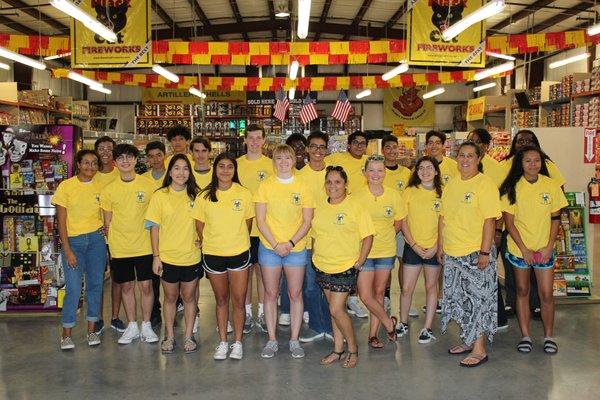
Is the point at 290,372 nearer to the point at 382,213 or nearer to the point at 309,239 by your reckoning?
the point at 309,239

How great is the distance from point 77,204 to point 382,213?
95.6 inches

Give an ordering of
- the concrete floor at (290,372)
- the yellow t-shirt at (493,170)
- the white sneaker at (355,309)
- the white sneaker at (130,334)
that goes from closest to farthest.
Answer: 1. the concrete floor at (290,372)
2. the white sneaker at (130,334)
3. the yellow t-shirt at (493,170)
4. the white sneaker at (355,309)

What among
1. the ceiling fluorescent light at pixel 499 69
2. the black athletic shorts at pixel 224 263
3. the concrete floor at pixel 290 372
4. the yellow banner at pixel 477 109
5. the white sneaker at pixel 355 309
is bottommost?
the concrete floor at pixel 290 372

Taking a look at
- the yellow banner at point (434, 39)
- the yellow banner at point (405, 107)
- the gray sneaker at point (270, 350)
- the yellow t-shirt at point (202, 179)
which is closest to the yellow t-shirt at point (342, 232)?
the gray sneaker at point (270, 350)

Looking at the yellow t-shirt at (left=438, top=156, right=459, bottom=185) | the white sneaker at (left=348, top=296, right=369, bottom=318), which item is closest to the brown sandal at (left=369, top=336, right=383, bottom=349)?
the white sneaker at (left=348, top=296, right=369, bottom=318)

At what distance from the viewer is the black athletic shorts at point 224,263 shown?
429cm

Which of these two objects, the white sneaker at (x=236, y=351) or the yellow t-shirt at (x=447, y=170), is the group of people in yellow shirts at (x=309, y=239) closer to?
the white sneaker at (x=236, y=351)

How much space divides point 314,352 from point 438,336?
3.66 feet

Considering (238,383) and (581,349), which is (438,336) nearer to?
(581,349)

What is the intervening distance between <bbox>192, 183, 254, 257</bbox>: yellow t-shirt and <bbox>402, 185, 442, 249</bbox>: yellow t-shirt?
1351 millimetres

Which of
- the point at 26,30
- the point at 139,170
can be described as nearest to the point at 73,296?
the point at 139,170

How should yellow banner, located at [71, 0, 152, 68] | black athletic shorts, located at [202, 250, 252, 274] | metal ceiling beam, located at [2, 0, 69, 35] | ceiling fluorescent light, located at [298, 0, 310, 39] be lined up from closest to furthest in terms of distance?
black athletic shorts, located at [202, 250, 252, 274] → ceiling fluorescent light, located at [298, 0, 310, 39] → yellow banner, located at [71, 0, 152, 68] → metal ceiling beam, located at [2, 0, 69, 35]

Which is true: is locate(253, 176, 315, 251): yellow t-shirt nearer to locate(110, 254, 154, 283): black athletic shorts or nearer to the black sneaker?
locate(110, 254, 154, 283): black athletic shorts

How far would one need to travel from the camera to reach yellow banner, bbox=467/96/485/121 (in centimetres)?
1642
